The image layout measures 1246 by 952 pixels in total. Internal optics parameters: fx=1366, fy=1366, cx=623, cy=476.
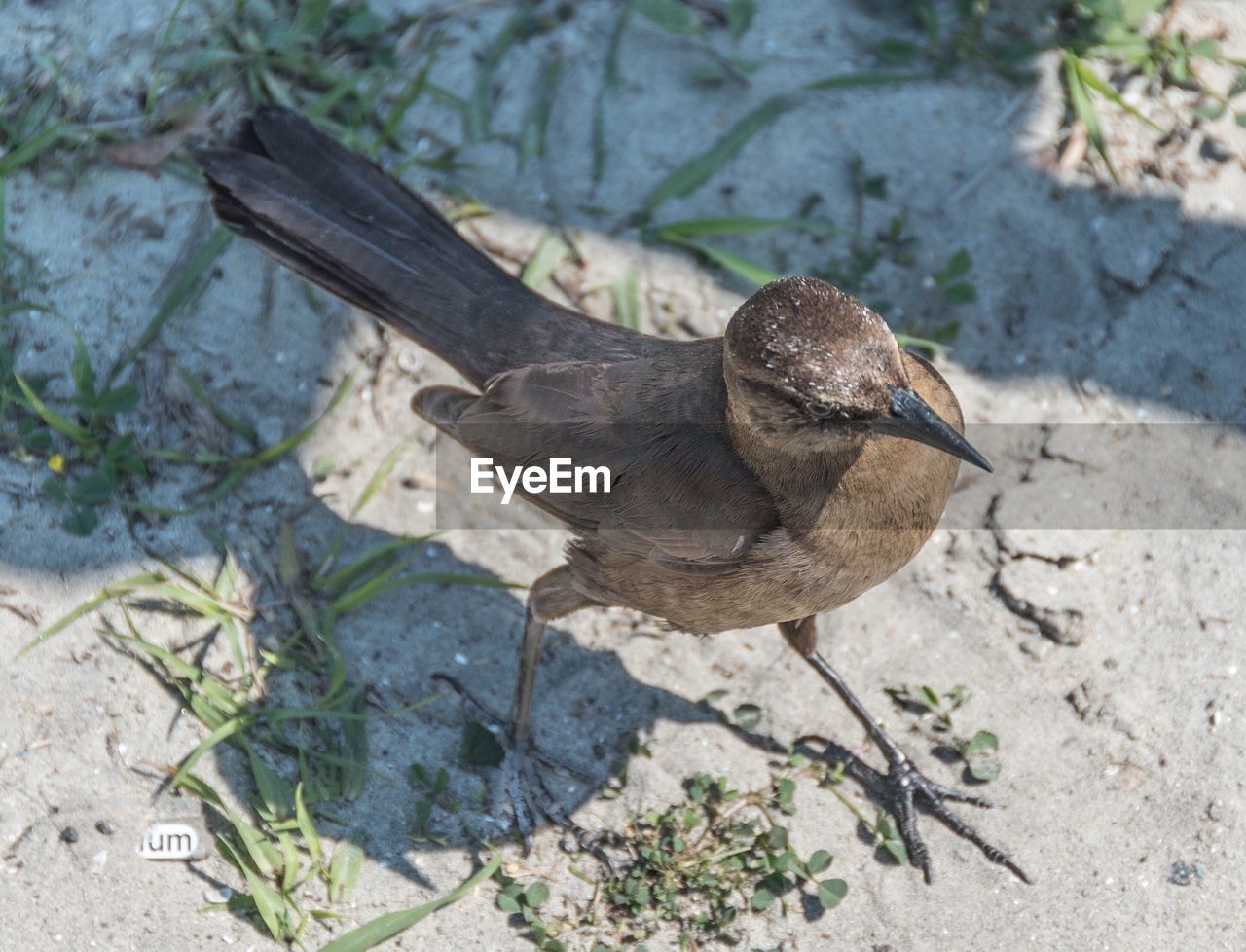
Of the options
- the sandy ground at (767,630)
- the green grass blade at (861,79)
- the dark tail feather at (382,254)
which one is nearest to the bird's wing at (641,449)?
the dark tail feather at (382,254)

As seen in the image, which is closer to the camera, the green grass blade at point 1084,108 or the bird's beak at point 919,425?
the bird's beak at point 919,425

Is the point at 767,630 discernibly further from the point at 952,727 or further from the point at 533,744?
the point at 533,744

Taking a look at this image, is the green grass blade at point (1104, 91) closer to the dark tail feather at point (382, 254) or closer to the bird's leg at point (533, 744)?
the dark tail feather at point (382, 254)

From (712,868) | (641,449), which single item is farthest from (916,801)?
(641,449)

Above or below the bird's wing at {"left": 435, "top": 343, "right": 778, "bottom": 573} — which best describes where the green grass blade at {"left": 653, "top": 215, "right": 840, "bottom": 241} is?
below

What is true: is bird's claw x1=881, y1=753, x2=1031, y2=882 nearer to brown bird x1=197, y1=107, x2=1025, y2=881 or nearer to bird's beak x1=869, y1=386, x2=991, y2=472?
brown bird x1=197, y1=107, x2=1025, y2=881

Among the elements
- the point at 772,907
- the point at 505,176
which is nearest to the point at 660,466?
the point at 772,907

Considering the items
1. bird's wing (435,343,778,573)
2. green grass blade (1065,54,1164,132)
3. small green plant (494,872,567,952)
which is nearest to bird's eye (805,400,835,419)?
bird's wing (435,343,778,573)
